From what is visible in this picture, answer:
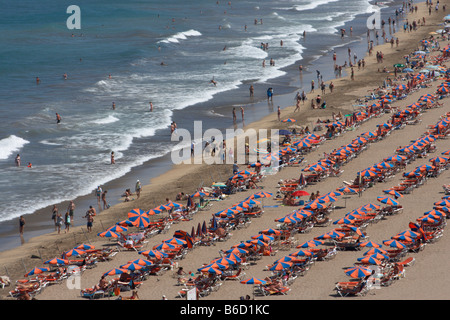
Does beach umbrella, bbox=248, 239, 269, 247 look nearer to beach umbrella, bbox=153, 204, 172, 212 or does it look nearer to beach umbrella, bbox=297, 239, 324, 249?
beach umbrella, bbox=297, 239, 324, 249

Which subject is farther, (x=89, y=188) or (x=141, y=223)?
(x=89, y=188)

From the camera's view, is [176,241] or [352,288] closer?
[352,288]

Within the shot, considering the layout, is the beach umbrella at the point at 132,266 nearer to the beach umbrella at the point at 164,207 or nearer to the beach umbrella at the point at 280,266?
the beach umbrella at the point at 280,266

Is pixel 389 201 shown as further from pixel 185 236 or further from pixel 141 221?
pixel 141 221

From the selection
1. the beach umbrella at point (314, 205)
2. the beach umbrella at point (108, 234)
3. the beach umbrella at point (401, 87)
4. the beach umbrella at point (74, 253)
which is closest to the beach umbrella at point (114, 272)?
the beach umbrella at point (74, 253)

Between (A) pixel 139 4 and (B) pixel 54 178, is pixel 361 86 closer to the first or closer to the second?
(B) pixel 54 178

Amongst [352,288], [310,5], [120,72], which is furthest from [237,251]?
[310,5]
